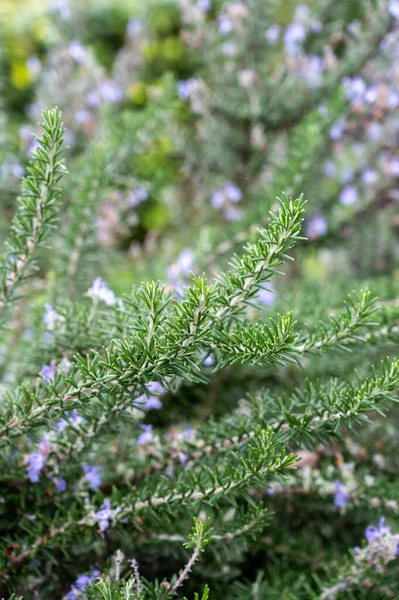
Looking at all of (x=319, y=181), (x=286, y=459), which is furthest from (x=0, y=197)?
(x=286, y=459)

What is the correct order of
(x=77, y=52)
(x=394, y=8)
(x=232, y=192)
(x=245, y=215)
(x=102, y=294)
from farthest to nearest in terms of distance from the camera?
(x=77, y=52)
(x=232, y=192)
(x=394, y=8)
(x=245, y=215)
(x=102, y=294)

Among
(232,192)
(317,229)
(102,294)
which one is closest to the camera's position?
(102,294)

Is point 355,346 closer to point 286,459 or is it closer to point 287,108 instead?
point 286,459

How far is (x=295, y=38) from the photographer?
1731mm

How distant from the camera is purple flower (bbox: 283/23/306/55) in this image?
68.1 inches

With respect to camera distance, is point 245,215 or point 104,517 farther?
point 245,215

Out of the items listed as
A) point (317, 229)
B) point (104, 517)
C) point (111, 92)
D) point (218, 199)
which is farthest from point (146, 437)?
point (111, 92)

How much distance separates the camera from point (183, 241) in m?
2.19

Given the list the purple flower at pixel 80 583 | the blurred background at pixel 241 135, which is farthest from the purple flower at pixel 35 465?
the blurred background at pixel 241 135

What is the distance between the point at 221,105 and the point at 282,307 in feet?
2.73

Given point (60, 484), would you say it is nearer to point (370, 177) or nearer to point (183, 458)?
point (183, 458)

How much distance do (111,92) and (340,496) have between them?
1.58 metres

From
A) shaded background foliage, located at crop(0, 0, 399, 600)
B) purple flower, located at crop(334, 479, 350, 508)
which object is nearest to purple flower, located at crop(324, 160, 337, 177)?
shaded background foliage, located at crop(0, 0, 399, 600)

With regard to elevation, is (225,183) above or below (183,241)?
below
